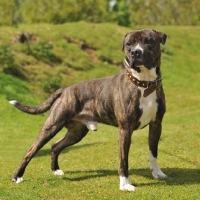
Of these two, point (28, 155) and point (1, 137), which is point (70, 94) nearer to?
point (28, 155)

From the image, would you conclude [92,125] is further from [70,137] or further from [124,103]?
[124,103]

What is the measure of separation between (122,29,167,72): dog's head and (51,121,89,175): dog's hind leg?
211 cm

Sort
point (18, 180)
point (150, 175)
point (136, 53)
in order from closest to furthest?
1. point (136, 53)
2. point (18, 180)
3. point (150, 175)

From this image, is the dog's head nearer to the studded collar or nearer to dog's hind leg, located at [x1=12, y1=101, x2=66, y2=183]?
the studded collar

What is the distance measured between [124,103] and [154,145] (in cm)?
112

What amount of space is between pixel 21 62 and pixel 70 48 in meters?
4.41

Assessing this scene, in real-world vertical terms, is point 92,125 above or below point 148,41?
below

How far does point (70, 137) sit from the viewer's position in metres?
9.10

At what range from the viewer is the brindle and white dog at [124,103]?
7.18 m

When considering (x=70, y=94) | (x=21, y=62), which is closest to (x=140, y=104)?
(x=70, y=94)

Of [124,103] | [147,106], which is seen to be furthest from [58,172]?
[147,106]

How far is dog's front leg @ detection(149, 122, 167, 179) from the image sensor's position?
796cm

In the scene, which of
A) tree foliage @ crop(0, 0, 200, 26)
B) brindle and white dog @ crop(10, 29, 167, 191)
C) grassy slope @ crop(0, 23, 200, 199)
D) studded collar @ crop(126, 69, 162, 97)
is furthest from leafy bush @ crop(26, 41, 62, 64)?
studded collar @ crop(126, 69, 162, 97)

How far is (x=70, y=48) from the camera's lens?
93.8ft
